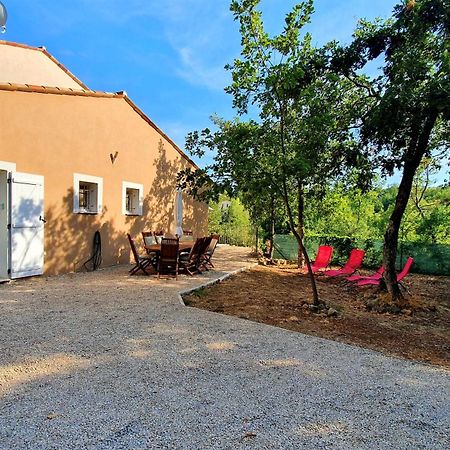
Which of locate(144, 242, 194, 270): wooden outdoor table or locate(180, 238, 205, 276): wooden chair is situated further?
locate(180, 238, 205, 276): wooden chair

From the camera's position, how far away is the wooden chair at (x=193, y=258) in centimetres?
832

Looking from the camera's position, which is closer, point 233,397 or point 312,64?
point 233,397

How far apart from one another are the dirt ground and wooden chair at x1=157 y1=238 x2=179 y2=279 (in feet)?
3.99

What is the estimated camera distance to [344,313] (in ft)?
18.5

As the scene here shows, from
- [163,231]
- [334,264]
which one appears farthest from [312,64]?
[334,264]

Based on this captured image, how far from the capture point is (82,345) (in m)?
3.53

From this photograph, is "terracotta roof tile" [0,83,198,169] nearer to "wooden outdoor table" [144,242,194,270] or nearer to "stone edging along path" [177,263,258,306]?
"wooden outdoor table" [144,242,194,270]

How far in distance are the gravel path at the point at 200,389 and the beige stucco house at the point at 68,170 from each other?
127 inches

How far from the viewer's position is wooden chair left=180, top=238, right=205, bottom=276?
832 cm

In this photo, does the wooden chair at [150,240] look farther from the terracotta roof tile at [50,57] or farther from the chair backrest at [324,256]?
the terracotta roof tile at [50,57]

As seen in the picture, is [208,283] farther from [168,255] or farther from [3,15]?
[3,15]

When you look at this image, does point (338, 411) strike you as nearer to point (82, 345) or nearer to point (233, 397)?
point (233, 397)

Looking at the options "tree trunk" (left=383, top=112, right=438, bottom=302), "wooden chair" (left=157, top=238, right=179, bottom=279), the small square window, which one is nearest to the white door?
"wooden chair" (left=157, top=238, right=179, bottom=279)

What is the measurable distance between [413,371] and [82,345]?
3293mm
